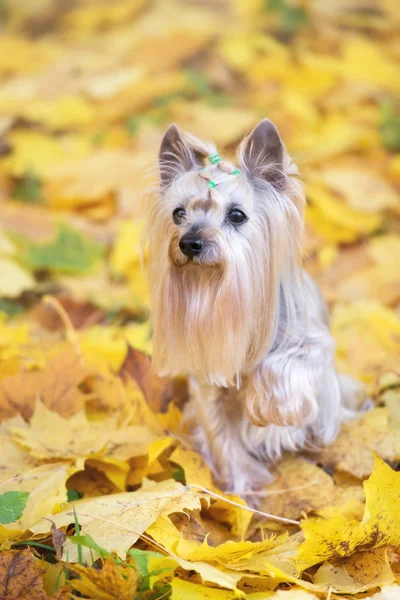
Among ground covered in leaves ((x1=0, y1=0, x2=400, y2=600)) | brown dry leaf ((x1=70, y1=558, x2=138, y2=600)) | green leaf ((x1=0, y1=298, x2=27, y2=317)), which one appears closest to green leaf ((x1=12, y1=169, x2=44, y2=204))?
ground covered in leaves ((x1=0, y1=0, x2=400, y2=600))

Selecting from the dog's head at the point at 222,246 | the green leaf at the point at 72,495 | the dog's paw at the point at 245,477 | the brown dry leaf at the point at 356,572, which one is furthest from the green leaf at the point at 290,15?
the brown dry leaf at the point at 356,572

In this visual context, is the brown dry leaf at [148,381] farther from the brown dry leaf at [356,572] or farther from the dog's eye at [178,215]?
the brown dry leaf at [356,572]

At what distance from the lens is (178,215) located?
224 centimetres

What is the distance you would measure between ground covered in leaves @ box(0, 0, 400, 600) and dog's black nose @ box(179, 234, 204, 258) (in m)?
0.53

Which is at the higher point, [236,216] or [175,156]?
[175,156]

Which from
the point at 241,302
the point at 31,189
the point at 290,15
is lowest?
the point at 31,189

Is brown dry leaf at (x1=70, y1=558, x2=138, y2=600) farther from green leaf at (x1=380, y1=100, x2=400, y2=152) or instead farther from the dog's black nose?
green leaf at (x1=380, y1=100, x2=400, y2=152)

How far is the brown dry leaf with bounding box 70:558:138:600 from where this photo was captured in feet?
5.88

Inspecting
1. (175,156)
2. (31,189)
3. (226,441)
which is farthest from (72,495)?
(31,189)

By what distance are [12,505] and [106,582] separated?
39cm

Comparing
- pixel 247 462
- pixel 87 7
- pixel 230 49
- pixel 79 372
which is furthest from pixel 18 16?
pixel 247 462

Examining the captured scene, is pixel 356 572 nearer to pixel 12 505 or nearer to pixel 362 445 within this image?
pixel 362 445

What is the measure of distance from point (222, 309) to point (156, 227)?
380mm

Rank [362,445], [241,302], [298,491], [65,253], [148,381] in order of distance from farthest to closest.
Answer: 1. [65,253]
2. [148,381]
3. [362,445]
4. [298,491]
5. [241,302]
